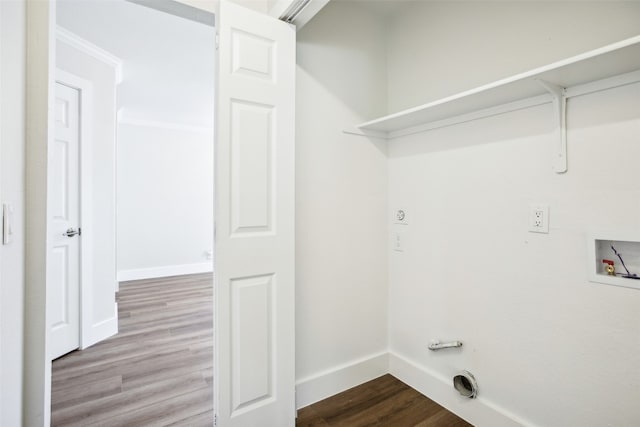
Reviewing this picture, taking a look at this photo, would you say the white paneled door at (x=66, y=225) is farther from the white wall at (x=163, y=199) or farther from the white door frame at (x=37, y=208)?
the white wall at (x=163, y=199)

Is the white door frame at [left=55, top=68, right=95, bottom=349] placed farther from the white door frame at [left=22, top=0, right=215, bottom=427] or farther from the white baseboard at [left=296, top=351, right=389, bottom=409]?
the white baseboard at [left=296, top=351, right=389, bottom=409]

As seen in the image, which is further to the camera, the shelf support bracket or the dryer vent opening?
the dryer vent opening

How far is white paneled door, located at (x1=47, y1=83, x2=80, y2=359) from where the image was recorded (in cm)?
242

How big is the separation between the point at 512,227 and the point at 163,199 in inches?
198

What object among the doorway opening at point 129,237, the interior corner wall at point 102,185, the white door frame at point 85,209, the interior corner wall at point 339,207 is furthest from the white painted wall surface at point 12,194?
the interior corner wall at point 102,185

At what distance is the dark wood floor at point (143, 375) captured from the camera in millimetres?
1771

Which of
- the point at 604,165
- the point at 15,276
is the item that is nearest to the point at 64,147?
the point at 15,276

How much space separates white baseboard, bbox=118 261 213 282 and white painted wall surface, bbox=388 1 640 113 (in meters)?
4.45

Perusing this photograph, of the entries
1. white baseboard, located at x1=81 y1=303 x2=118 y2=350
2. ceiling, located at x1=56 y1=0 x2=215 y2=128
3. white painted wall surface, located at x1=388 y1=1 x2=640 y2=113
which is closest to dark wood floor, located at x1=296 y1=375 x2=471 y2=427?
white painted wall surface, located at x1=388 y1=1 x2=640 y2=113

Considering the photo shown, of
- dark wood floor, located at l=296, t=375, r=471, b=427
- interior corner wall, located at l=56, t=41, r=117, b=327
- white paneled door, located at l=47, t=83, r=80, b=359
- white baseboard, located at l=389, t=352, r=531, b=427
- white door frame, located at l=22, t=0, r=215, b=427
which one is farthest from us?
interior corner wall, located at l=56, t=41, r=117, b=327

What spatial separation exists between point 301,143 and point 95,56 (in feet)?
7.43

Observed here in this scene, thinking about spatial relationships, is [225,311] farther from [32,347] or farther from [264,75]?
[264,75]

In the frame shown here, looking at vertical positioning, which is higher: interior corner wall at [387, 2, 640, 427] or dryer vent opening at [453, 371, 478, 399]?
interior corner wall at [387, 2, 640, 427]

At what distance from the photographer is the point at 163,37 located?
2.54m
